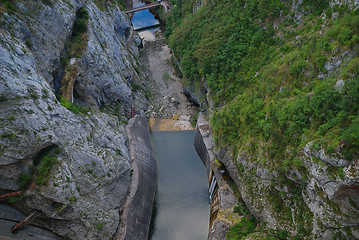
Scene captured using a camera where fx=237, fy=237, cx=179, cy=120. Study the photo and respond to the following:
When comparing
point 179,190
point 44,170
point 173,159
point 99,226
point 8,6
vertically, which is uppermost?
point 8,6

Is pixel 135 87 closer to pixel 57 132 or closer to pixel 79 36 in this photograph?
pixel 79 36

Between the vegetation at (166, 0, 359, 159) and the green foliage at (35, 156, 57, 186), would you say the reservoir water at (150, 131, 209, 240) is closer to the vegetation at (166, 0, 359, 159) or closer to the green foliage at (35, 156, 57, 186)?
the vegetation at (166, 0, 359, 159)

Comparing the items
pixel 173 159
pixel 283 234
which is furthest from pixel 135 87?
pixel 283 234

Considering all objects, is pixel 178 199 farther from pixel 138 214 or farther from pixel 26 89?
→ pixel 26 89

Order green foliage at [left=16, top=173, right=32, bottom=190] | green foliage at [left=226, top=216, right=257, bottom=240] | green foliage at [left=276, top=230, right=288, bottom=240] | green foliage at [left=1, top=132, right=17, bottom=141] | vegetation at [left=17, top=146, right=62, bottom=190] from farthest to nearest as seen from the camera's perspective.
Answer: green foliage at [left=226, top=216, right=257, bottom=240], vegetation at [left=17, top=146, right=62, bottom=190], green foliage at [left=16, top=173, right=32, bottom=190], green foliage at [left=276, top=230, right=288, bottom=240], green foliage at [left=1, top=132, right=17, bottom=141]

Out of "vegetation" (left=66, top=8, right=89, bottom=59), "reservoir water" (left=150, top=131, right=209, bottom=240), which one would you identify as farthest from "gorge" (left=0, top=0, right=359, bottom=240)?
"reservoir water" (left=150, top=131, right=209, bottom=240)

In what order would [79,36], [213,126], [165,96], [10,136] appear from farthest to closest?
[165,96], [79,36], [213,126], [10,136]

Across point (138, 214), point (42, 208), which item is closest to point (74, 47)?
point (42, 208)
